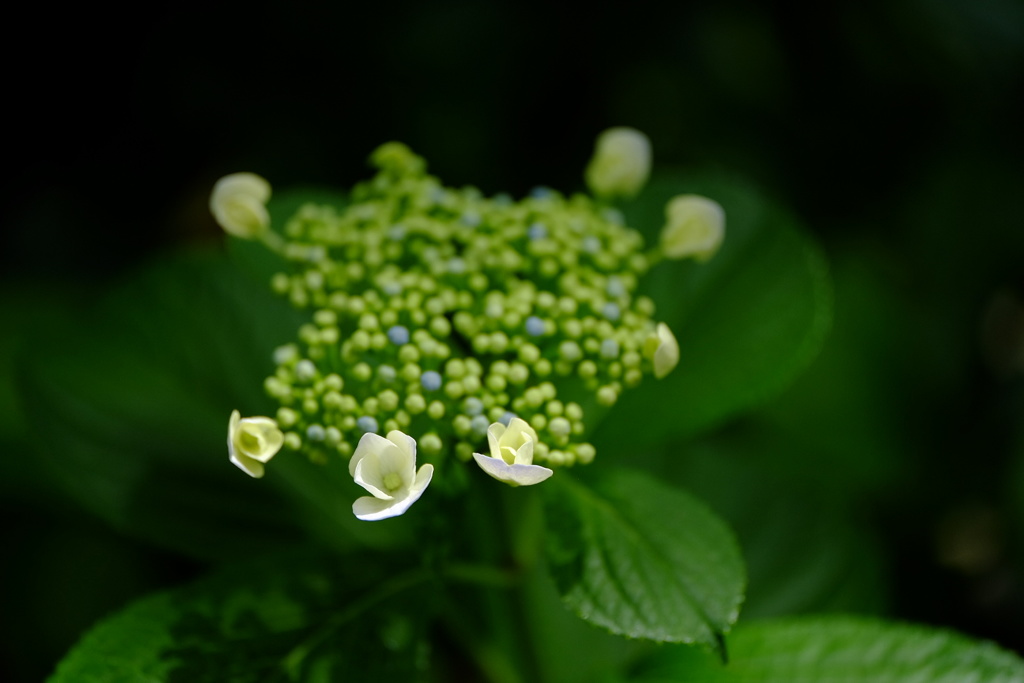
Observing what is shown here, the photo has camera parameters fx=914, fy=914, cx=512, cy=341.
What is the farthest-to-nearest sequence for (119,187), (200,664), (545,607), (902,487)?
(119,187) → (902,487) → (545,607) → (200,664)

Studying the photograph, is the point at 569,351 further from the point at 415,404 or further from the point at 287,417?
the point at 287,417

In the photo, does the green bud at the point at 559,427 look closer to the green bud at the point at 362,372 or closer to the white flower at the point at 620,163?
the green bud at the point at 362,372

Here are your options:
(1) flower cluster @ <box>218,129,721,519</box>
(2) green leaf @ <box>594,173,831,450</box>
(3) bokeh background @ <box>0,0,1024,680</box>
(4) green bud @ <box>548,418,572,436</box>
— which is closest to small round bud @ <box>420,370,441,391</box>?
(1) flower cluster @ <box>218,129,721,519</box>

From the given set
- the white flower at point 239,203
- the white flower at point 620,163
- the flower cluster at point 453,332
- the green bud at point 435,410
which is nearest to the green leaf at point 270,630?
the flower cluster at point 453,332

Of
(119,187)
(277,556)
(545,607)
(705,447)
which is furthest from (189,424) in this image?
(119,187)

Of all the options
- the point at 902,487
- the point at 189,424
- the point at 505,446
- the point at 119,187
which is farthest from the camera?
the point at 119,187

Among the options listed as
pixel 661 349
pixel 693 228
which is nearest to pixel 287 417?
pixel 661 349

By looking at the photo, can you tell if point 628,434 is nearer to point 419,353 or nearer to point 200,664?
point 419,353
